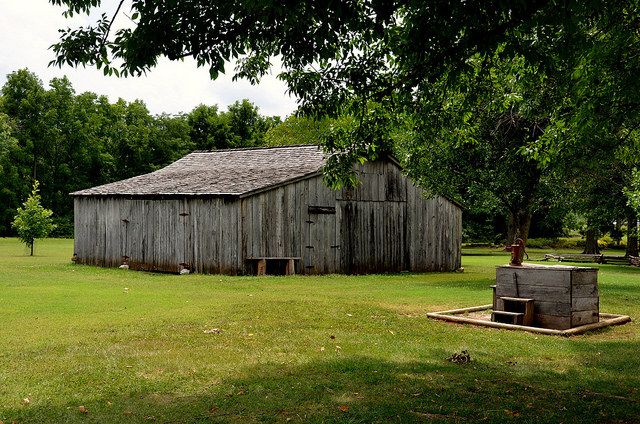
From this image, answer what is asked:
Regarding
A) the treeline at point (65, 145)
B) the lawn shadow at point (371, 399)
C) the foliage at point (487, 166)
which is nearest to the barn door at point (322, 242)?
the foliage at point (487, 166)

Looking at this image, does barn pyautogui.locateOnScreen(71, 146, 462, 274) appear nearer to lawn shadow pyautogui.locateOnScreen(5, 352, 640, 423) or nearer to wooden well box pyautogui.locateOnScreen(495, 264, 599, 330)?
wooden well box pyautogui.locateOnScreen(495, 264, 599, 330)

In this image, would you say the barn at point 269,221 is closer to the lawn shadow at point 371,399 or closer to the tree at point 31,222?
the tree at point 31,222

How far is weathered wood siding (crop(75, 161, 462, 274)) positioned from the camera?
2838 centimetres

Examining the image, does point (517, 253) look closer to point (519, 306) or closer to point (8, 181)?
point (519, 306)

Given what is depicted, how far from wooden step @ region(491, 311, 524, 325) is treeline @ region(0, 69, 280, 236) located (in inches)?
2442

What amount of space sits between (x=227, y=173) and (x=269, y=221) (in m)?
5.77

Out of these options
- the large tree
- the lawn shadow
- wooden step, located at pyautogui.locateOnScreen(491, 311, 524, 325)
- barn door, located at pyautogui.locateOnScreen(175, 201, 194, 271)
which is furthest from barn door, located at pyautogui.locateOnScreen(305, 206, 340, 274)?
the lawn shadow

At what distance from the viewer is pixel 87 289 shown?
21547mm

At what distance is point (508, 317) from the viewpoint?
576 inches

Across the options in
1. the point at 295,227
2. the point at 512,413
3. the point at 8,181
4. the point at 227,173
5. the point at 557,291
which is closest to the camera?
the point at 512,413

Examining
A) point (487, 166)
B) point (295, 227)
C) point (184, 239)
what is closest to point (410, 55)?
point (487, 166)

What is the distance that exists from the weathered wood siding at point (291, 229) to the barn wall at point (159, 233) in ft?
0.14

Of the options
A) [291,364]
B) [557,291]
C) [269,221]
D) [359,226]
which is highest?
[269,221]

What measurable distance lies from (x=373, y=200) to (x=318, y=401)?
2371cm
